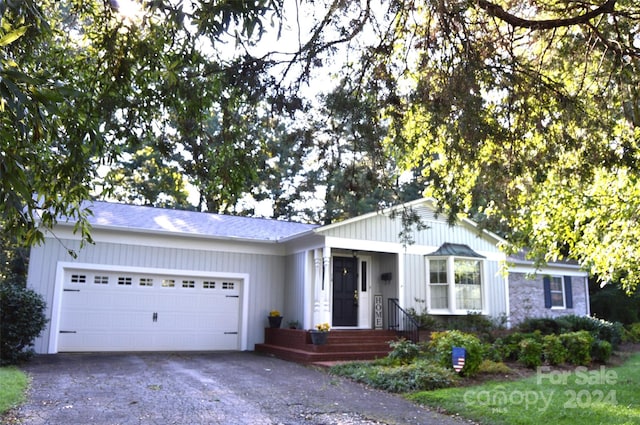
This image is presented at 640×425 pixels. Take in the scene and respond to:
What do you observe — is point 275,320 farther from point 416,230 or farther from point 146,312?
point 416,230

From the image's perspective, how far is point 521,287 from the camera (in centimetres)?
1706

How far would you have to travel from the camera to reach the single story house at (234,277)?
12.5 m

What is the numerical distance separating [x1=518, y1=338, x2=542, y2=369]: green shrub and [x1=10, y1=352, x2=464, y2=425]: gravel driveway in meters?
4.20

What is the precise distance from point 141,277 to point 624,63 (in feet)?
37.8

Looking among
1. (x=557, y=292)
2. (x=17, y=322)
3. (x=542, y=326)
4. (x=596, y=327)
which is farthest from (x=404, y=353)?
(x=557, y=292)

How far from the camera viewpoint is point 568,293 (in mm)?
18297

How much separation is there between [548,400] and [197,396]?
17.0 ft

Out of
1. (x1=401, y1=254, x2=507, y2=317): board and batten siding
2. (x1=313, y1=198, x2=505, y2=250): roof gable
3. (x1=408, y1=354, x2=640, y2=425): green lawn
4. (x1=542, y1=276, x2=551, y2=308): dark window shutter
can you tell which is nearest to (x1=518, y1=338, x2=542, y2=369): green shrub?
(x1=408, y1=354, x2=640, y2=425): green lawn

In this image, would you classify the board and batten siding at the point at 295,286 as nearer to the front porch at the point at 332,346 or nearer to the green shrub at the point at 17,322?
the front porch at the point at 332,346

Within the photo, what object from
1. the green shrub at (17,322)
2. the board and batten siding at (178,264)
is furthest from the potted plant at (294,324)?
the green shrub at (17,322)

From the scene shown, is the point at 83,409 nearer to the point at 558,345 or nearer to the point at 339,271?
the point at 339,271

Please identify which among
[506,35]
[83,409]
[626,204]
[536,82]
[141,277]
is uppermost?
[506,35]

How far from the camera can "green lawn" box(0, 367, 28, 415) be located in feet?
21.5

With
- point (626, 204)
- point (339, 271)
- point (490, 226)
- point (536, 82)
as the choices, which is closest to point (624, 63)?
point (536, 82)
